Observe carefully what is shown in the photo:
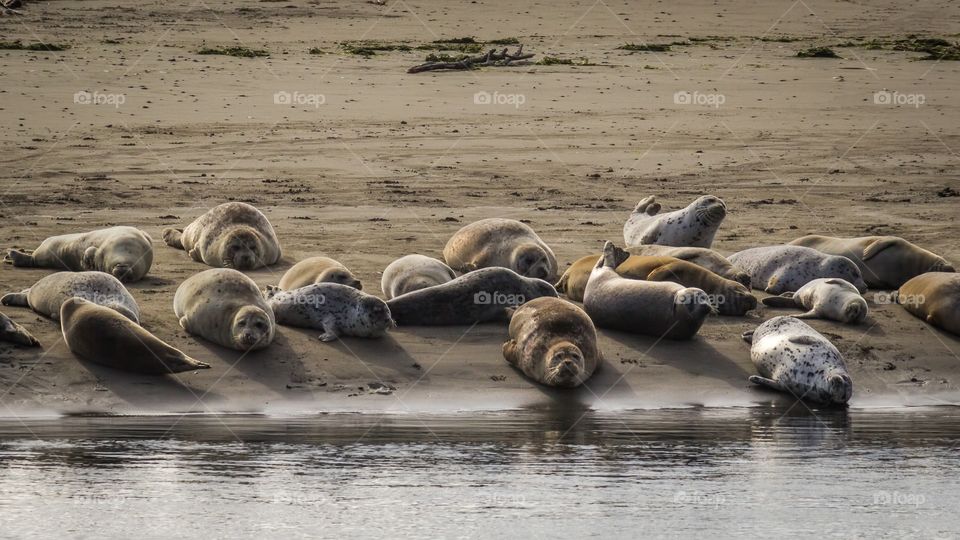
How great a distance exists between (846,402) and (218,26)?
18.5 meters

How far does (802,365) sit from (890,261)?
2.48 meters

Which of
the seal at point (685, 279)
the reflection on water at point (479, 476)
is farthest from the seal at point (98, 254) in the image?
the seal at point (685, 279)

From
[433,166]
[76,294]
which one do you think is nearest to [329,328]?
[76,294]

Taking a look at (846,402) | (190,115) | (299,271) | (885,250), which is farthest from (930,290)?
(190,115)

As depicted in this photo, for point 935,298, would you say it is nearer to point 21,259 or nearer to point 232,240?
point 232,240

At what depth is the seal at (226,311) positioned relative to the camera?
8648mm

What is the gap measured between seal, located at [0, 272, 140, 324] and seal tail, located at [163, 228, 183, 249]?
2192mm

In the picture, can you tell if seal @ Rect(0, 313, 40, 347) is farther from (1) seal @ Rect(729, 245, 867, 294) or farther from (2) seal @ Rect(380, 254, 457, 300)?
(1) seal @ Rect(729, 245, 867, 294)

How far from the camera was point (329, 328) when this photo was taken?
357 inches

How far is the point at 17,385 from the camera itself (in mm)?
8055

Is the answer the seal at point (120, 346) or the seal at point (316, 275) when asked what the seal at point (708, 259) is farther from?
the seal at point (120, 346)

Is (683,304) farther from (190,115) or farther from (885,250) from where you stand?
(190,115)

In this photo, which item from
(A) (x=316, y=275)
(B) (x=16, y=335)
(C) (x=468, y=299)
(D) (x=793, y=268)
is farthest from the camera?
(D) (x=793, y=268)

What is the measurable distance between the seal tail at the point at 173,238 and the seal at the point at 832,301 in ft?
15.7
